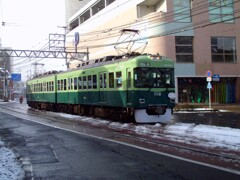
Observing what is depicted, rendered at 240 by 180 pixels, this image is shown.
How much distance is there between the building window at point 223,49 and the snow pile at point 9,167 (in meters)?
35.3

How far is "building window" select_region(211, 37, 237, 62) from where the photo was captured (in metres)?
43.2

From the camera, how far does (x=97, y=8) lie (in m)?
63.0

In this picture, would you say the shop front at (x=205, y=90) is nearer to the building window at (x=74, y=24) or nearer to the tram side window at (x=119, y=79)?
the tram side window at (x=119, y=79)

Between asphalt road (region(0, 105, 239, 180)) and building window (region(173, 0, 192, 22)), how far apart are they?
29859mm

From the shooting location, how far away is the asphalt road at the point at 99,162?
26.3ft

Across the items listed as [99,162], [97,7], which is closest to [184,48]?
[97,7]

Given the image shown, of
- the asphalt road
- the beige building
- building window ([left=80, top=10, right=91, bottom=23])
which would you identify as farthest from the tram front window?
building window ([left=80, top=10, right=91, bottom=23])

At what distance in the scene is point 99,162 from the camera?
9.48 m

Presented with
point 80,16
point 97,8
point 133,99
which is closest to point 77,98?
point 133,99

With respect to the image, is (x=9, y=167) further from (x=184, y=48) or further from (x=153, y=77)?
(x=184, y=48)

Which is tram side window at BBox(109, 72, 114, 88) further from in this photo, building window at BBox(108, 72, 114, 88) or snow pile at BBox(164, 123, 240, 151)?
snow pile at BBox(164, 123, 240, 151)

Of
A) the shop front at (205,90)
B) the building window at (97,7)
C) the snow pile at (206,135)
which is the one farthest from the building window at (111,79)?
the building window at (97,7)

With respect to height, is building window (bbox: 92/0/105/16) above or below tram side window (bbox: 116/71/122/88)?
above

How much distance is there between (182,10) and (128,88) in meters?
24.7
